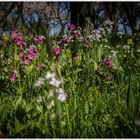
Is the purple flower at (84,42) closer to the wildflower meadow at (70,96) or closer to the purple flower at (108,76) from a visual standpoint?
the wildflower meadow at (70,96)

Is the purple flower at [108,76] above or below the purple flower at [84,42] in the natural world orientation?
below

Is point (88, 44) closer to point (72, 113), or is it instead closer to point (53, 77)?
point (72, 113)

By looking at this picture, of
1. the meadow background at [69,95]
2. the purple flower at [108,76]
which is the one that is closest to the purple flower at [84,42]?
the meadow background at [69,95]

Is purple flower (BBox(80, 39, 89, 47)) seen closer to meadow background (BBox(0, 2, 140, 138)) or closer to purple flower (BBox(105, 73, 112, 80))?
meadow background (BBox(0, 2, 140, 138))

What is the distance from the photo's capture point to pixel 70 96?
2.91m

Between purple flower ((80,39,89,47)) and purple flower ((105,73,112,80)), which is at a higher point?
purple flower ((80,39,89,47))

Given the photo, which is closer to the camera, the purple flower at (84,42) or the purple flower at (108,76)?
the purple flower at (108,76)

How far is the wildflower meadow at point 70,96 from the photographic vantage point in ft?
7.88

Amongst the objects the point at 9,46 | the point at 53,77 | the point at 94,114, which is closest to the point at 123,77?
the point at 94,114

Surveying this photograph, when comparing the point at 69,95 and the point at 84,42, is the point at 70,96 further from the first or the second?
the point at 84,42

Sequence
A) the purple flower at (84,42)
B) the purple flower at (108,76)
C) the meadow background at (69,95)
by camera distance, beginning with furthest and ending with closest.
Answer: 1. the purple flower at (84,42)
2. the purple flower at (108,76)
3. the meadow background at (69,95)

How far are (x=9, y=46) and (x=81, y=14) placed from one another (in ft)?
12.5

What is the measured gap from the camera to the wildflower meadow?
240 centimetres

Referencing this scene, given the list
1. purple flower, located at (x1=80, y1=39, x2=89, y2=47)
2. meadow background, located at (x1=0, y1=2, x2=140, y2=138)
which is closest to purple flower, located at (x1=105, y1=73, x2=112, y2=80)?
meadow background, located at (x1=0, y1=2, x2=140, y2=138)
